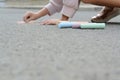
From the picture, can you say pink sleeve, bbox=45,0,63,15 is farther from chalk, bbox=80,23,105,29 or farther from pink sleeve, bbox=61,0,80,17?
chalk, bbox=80,23,105,29

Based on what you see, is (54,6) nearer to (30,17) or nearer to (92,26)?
(30,17)

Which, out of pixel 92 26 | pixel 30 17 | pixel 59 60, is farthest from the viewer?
pixel 30 17

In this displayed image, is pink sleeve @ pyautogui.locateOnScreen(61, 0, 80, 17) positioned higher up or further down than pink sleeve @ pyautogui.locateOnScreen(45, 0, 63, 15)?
higher up

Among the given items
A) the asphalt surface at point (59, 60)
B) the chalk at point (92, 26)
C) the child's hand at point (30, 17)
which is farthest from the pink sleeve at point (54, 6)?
the asphalt surface at point (59, 60)

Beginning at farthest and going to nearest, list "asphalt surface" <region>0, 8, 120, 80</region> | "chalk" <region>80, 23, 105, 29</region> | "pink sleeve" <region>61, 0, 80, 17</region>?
"pink sleeve" <region>61, 0, 80, 17</region>, "chalk" <region>80, 23, 105, 29</region>, "asphalt surface" <region>0, 8, 120, 80</region>

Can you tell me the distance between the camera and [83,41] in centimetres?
79

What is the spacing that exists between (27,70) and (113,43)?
0.33m

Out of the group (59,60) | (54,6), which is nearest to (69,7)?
(54,6)

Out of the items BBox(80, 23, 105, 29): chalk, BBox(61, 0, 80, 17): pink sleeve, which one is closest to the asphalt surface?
BBox(80, 23, 105, 29): chalk

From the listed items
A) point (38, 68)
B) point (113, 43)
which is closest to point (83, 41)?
point (113, 43)

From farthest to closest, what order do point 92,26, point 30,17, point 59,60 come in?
point 30,17
point 92,26
point 59,60

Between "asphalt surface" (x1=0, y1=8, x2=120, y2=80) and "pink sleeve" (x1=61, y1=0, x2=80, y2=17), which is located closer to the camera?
"asphalt surface" (x1=0, y1=8, x2=120, y2=80)

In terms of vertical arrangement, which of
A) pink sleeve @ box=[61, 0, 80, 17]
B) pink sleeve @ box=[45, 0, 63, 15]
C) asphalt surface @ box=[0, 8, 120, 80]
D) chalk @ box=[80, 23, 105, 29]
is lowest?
pink sleeve @ box=[45, 0, 63, 15]

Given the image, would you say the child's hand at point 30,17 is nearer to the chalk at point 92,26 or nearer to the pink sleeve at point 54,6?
the pink sleeve at point 54,6
